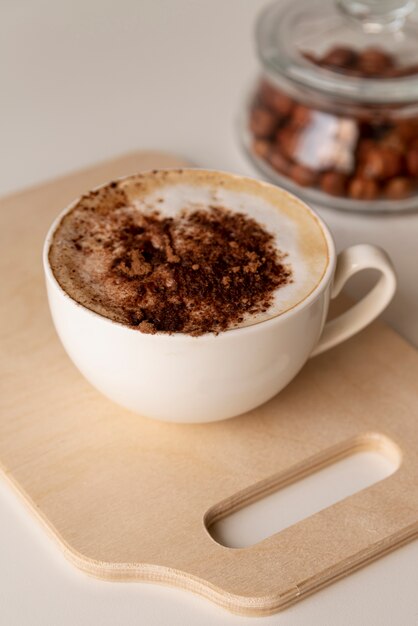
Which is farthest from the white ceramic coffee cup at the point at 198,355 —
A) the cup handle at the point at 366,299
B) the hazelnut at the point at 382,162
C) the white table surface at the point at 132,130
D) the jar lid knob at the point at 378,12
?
the jar lid knob at the point at 378,12

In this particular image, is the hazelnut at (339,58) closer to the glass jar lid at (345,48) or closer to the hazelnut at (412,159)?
the glass jar lid at (345,48)

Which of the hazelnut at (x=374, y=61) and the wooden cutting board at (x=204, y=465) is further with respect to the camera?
the hazelnut at (x=374, y=61)

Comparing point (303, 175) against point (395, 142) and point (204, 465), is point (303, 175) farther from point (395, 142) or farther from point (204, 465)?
point (204, 465)

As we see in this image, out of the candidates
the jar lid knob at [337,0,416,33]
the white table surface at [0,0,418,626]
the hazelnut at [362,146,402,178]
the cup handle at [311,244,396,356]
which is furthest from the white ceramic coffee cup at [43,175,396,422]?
the jar lid knob at [337,0,416,33]

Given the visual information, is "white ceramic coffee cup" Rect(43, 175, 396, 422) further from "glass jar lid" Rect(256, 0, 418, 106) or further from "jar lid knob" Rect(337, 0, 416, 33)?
"jar lid knob" Rect(337, 0, 416, 33)

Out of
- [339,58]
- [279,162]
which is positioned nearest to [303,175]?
[279,162]

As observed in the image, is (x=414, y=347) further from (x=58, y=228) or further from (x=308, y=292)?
(x=58, y=228)
